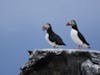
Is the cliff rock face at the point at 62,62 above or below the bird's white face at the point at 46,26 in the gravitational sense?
below

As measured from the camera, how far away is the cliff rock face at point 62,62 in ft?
72.8

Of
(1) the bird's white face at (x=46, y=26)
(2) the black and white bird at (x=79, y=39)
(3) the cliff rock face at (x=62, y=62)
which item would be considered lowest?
(3) the cliff rock face at (x=62, y=62)

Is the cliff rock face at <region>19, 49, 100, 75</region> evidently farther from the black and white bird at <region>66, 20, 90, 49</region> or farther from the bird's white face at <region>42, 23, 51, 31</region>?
the bird's white face at <region>42, 23, 51, 31</region>

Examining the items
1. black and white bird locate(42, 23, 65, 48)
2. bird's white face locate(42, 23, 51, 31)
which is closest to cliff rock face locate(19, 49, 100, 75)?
black and white bird locate(42, 23, 65, 48)

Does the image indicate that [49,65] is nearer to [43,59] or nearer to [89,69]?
[43,59]

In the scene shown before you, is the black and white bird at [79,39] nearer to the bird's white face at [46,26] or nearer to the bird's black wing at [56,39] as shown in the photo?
the bird's black wing at [56,39]

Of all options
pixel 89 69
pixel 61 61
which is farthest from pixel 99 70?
pixel 61 61

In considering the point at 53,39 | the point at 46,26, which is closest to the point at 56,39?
the point at 53,39

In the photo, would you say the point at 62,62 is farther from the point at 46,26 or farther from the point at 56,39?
the point at 46,26

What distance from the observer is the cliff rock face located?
72.8 feet

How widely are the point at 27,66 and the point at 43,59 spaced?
705 millimetres

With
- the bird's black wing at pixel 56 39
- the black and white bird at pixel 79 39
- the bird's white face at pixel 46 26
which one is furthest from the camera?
the bird's white face at pixel 46 26

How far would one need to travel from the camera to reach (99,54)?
2231 centimetres

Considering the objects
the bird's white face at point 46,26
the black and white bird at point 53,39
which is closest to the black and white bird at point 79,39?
the black and white bird at point 53,39
